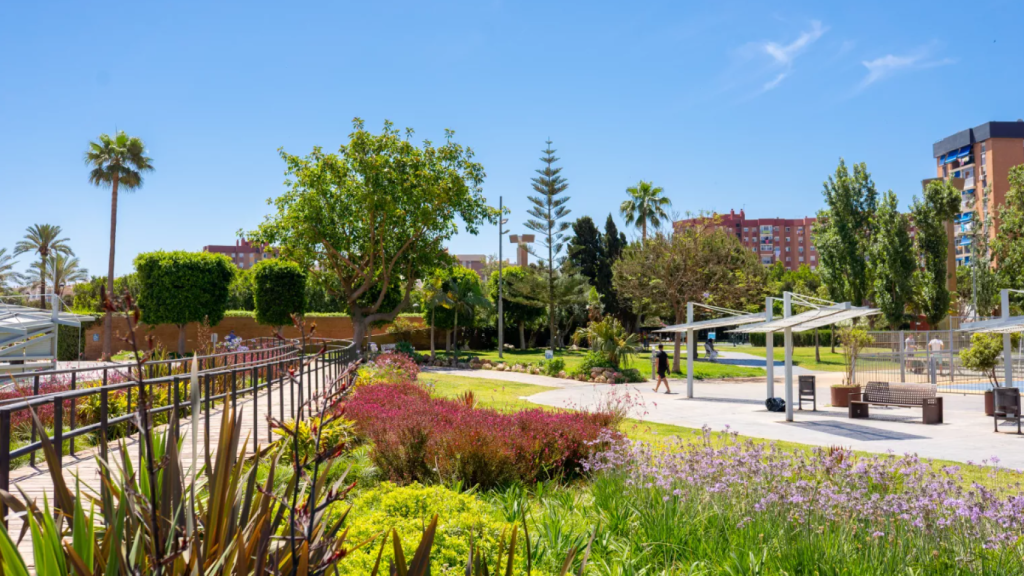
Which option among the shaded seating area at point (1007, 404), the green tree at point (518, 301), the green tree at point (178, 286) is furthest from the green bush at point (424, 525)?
the green tree at point (518, 301)

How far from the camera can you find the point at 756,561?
4.05m

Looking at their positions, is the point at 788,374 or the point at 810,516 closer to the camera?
the point at 810,516

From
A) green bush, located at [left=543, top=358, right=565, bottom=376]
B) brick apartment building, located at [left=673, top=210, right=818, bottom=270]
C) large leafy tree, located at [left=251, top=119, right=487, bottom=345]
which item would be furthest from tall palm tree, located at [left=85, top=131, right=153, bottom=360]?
brick apartment building, located at [left=673, top=210, right=818, bottom=270]

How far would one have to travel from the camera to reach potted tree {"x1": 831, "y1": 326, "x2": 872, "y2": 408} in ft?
55.2

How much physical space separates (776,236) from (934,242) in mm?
108813

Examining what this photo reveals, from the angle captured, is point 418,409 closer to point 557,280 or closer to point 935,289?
point 557,280

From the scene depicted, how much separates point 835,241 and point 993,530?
44715 millimetres

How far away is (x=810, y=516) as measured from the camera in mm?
4352

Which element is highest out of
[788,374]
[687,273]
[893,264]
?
[893,264]

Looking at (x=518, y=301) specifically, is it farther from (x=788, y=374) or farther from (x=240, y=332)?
(x=788, y=374)

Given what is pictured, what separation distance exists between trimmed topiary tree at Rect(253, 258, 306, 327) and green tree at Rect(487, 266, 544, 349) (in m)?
13.7

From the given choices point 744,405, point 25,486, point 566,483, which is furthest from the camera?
point 744,405

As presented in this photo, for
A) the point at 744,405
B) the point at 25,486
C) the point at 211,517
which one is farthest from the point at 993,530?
the point at 744,405

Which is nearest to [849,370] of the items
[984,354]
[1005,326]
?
[984,354]
